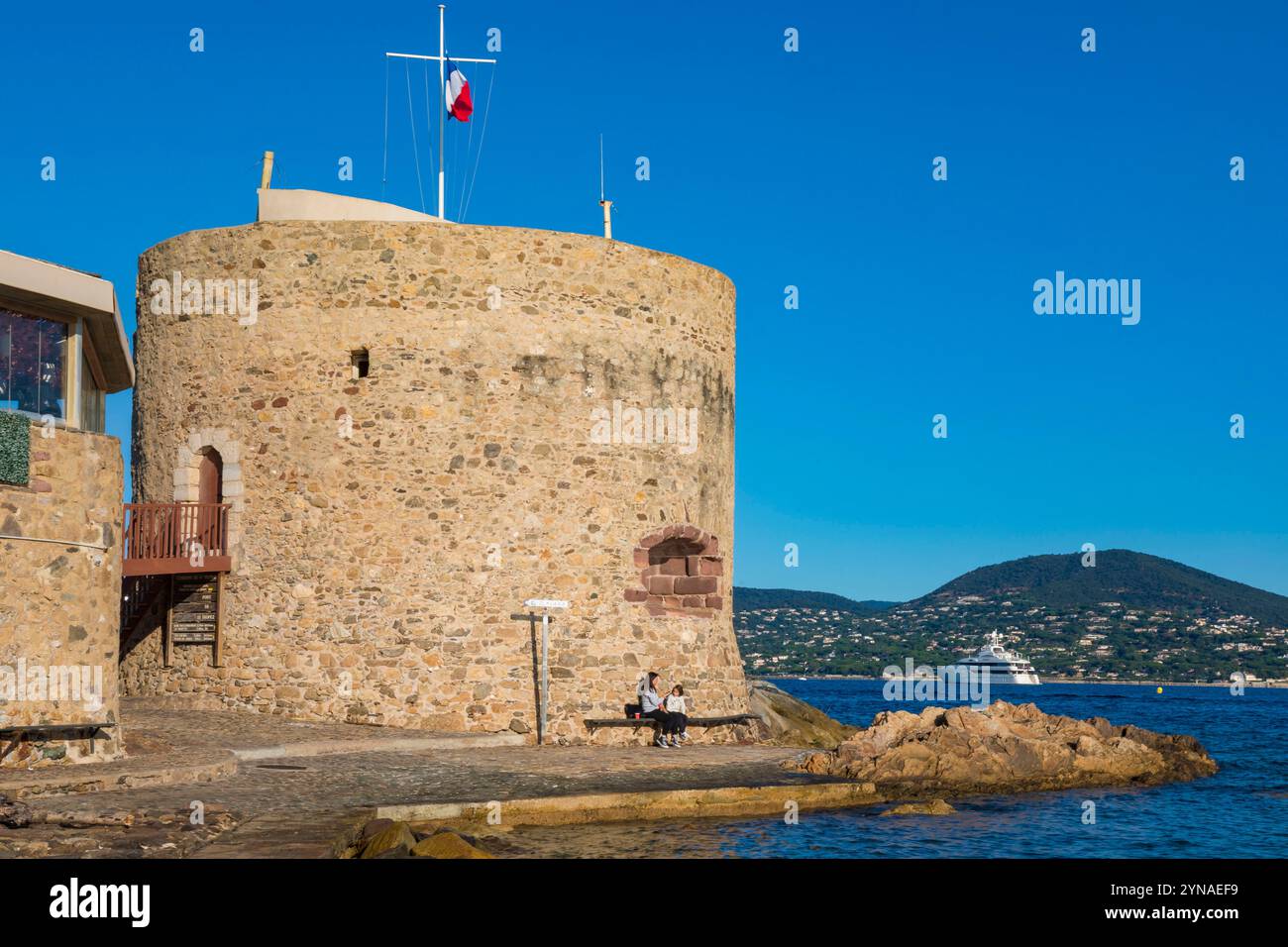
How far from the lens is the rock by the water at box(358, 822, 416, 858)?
349 inches

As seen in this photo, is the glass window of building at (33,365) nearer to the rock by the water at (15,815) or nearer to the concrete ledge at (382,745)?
the concrete ledge at (382,745)

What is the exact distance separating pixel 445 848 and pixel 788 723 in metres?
13.5

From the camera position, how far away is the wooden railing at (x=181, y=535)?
57.9 ft

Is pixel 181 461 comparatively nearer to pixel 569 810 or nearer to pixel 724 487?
pixel 724 487

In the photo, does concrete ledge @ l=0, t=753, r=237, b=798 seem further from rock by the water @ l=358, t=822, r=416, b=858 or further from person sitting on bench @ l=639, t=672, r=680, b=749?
person sitting on bench @ l=639, t=672, r=680, b=749

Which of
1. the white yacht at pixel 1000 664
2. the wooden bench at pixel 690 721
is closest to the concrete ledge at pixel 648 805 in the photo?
the wooden bench at pixel 690 721

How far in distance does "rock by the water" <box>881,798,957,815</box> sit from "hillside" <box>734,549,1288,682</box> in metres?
82.5

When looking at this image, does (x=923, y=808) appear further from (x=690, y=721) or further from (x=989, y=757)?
(x=690, y=721)

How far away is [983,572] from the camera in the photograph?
392ft

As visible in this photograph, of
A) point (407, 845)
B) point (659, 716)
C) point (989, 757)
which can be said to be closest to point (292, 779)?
point (407, 845)

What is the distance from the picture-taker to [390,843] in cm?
912

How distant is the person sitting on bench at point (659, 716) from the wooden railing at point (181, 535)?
538cm

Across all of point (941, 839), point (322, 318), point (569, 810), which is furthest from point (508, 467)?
point (941, 839)
